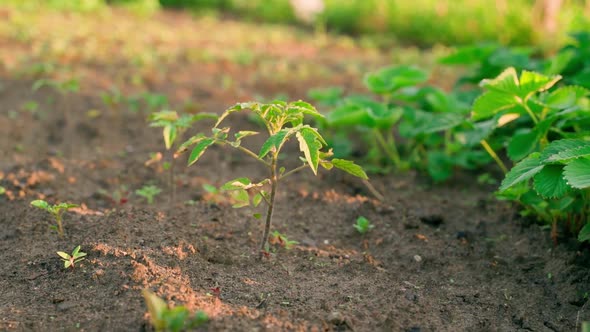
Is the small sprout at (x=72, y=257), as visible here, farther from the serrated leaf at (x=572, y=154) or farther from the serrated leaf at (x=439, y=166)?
the serrated leaf at (x=439, y=166)

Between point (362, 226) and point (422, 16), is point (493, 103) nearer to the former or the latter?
point (362, 226)

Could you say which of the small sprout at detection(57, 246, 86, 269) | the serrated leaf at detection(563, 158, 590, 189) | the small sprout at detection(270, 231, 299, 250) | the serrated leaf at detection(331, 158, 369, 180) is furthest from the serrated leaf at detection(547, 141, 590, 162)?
the small sprout at detection(57, 246, 86, 269)

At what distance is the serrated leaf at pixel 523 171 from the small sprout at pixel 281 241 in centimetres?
79

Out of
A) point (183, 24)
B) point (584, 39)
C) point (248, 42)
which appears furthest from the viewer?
point (183, 24)

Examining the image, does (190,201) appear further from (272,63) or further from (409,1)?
(409,1)

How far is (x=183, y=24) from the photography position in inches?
263

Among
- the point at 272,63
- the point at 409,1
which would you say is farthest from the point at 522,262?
the point at 409,1

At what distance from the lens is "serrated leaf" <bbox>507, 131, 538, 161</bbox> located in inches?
109

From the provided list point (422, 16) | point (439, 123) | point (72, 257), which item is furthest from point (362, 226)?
→ point (422, 16)

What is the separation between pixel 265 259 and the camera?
2.50m

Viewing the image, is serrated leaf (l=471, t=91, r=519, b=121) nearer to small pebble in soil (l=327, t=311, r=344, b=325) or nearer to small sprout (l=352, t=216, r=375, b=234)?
small sprout (l=352, t=216, r=375, b=234)

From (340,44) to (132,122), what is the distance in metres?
2.75

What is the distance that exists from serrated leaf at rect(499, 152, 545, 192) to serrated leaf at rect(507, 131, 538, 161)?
0.38 meters

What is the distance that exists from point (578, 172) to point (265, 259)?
110 cm
